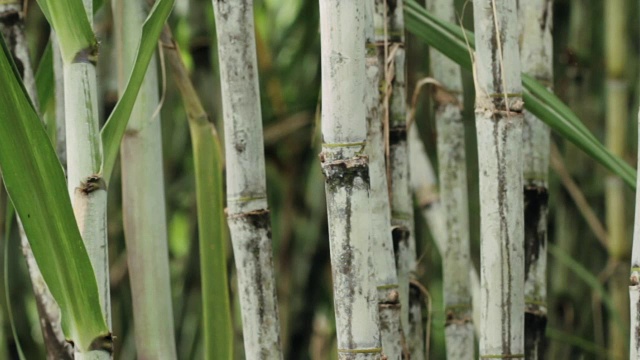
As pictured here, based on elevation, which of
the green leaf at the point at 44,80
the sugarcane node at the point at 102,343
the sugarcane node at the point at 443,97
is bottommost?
the sugarcane node at the point at 102,343

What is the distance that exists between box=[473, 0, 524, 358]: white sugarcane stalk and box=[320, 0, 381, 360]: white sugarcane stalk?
0.09 meters

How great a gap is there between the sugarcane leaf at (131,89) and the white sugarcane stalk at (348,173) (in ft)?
0.34

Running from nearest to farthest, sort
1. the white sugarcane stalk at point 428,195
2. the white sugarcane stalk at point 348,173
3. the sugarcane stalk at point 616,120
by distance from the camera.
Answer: the white sugarcane stalk at point 348,173 → the white sugarcane stalk at point 428,195 → the sugarcane stalk at point 616,120

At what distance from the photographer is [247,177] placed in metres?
0.60

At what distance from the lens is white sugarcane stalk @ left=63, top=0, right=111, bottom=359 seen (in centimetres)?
49

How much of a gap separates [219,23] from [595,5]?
791mm

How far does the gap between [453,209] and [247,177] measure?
0.66 ft

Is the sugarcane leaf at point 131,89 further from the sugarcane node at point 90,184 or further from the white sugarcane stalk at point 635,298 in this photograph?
the white sugarcane stalk at point 635,298

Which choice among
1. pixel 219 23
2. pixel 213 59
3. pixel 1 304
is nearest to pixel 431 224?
pixel 213 59


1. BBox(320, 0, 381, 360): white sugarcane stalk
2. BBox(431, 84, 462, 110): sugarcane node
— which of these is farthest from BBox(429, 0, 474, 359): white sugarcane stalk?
BBox(320, 0, 381, 360): white sugarcane stalk

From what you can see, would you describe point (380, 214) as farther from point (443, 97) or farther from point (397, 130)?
point (443, 97)

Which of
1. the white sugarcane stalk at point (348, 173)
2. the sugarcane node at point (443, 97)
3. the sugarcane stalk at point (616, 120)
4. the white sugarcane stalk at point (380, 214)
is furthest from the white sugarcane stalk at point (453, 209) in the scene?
the sugarcane stalk at point (616, 120)

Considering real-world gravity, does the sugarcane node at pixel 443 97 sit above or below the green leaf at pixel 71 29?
below

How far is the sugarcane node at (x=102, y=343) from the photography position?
19.6 inches
